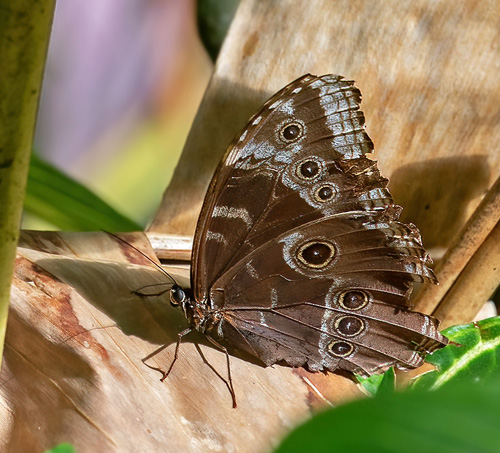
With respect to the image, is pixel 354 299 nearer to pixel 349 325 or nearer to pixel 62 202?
pixel 349 325

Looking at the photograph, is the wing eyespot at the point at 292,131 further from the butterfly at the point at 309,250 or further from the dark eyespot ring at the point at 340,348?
the dark eyespot ring at the point at 340,348

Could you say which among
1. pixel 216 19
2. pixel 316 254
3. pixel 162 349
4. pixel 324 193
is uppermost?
pixel 216 19

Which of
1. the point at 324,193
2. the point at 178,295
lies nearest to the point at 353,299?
the point at 324,193

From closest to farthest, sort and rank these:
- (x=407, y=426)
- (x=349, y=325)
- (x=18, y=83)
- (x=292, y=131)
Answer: (x=407, y=426) < (x=18, y=83) < (x=292, y=131) < (x=349, y=325)

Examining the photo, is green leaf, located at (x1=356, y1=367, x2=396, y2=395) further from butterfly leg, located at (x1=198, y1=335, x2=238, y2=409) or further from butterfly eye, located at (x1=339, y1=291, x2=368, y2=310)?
butterfly leg, located at (x1=198, y1=335, x2=238, y2=409)

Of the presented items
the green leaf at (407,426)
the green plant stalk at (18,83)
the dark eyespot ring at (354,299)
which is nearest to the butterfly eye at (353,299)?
the dark eyespot ring at (354,299)

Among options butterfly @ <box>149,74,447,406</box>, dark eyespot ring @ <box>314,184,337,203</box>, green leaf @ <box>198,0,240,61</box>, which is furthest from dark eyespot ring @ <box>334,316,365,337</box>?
green leaf @ <box>198,0,240,61</box>
